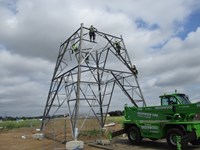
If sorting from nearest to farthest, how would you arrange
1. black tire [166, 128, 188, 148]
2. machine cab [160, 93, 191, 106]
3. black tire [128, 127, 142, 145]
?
1. black tire [166, 128, 188, 148]
2. machine cab [160, 93, 191, 106]
3. black tire [128, 127, 142, 145]

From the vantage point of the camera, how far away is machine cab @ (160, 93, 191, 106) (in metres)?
18.8

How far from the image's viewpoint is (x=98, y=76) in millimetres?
24125

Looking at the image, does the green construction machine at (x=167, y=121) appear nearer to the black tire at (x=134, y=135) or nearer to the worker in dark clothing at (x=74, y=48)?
the black tire at (x=134, y=135)

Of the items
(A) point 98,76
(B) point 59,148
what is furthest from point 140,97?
(B) point 59,148

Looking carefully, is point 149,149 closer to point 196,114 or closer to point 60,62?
point 196,114

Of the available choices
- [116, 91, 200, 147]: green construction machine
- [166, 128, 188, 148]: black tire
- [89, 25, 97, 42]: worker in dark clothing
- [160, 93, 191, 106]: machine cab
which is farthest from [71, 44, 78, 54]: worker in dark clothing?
[166, 128, 188, 148]: black tire

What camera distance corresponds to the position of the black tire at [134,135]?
19922mm

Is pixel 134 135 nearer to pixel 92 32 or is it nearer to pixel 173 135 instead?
pixel 173 135

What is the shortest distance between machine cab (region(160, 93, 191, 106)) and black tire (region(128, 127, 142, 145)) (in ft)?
8.15

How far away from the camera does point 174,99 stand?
19.0 metres

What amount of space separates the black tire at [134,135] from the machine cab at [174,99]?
2484mm

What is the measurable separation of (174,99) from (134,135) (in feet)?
11.8

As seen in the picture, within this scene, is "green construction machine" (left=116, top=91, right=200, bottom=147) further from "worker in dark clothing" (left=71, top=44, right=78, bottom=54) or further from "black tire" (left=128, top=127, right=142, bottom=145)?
"worker in dark clothing" (left=71, top=44, right=78, bottom=54)

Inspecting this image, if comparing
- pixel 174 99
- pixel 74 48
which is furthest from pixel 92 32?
pixel 174 99
